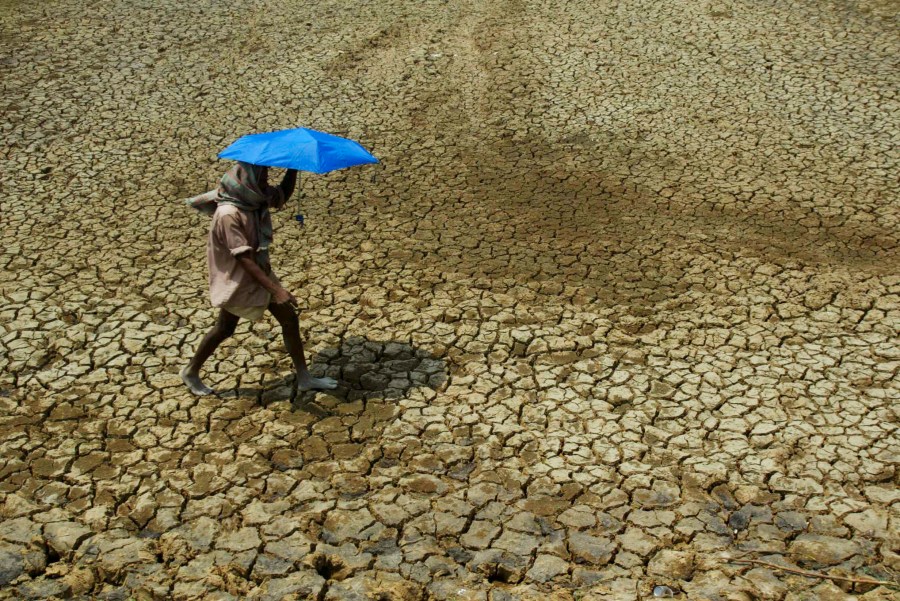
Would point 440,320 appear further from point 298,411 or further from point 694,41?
point 694,41

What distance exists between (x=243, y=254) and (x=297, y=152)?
0.67 metres

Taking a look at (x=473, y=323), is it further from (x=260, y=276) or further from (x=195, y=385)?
(x=195, y=385)

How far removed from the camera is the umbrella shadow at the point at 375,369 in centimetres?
592

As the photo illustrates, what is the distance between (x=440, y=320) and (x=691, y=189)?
117 inches

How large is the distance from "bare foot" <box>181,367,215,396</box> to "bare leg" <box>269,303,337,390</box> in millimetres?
574

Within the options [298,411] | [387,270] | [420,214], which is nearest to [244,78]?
[420,214]

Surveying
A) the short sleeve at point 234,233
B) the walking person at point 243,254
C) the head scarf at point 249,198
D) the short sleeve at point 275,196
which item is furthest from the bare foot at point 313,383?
the short sleeve at point 275,196

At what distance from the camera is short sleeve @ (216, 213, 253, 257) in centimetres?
533

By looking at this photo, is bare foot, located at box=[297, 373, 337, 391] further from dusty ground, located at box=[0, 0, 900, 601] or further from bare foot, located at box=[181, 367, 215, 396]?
bare foot, located at box=[181, 367, 215, 396]

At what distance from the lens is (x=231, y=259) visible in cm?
550

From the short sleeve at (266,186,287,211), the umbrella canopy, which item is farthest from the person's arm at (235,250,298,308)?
the umbrella canopy

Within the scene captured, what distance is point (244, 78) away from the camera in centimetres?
1046

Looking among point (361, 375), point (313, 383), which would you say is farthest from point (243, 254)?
point (361, 375)

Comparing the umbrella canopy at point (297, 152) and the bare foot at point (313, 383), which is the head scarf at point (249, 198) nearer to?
the umbrella canopy at point (297, 152)
